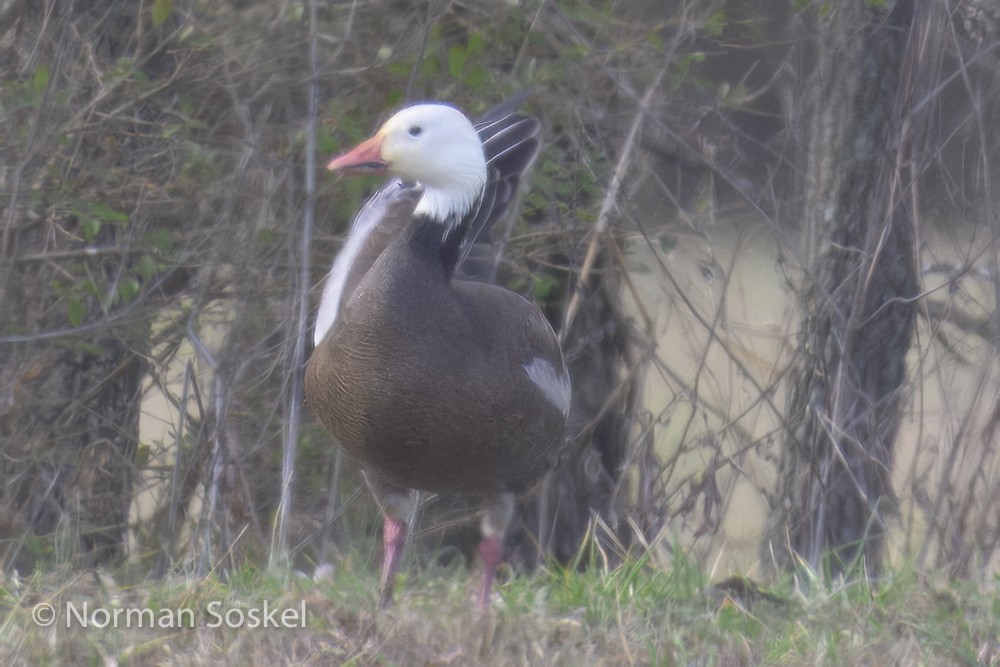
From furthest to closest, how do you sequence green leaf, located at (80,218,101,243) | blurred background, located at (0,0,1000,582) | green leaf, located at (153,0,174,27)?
blurred background, located at (0,0,1000,582) → green leaf, located at (80,218,101,243) → green leaf, located at (153,0,174,27)

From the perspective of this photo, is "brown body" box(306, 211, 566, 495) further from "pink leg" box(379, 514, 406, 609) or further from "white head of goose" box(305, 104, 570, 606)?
"pink leg" box(379, 514, 406, 609)

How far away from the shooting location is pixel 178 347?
17.6 feet

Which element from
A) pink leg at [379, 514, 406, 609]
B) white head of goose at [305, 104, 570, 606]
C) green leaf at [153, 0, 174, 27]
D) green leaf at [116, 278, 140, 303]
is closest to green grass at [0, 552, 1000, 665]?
pink leg at [379, 514, 406, 609]

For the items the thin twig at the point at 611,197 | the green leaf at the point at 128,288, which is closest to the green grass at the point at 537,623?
the green leaf at the point at 128,288

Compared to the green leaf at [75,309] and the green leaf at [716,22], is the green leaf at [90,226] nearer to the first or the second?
the green leaf at [75,309]

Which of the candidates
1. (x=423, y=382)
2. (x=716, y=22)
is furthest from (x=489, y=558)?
(x=716, y=22)

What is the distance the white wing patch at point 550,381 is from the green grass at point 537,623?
642 mm

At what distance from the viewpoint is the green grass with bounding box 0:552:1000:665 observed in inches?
109

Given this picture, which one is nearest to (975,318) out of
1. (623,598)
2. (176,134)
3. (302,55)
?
(623,598)

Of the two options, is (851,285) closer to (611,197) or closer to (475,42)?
(611,197)

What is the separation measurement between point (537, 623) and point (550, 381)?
1.24 meters

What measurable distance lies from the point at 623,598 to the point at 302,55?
258cm

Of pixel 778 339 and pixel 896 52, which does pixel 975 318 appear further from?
pixel 896 52

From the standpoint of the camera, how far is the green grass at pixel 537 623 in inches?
109
